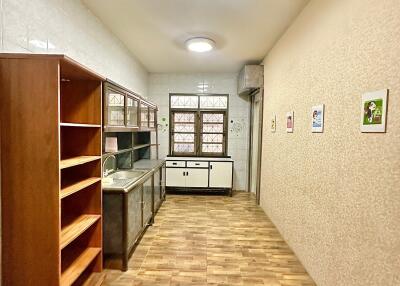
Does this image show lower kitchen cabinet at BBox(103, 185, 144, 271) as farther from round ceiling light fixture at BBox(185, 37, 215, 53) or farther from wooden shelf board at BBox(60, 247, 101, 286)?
round ceiling light fixture at BBox(185, 37, 215, 53)

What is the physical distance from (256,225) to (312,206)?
1497mm

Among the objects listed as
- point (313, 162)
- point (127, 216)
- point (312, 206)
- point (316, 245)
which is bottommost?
point (316, 245)

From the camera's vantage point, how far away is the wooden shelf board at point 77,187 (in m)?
1.70

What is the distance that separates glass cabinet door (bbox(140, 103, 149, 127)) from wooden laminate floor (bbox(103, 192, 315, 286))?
1501 mm

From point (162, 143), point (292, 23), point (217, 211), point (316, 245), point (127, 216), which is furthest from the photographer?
point (162, 143)

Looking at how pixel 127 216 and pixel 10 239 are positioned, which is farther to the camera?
pixel 127 216

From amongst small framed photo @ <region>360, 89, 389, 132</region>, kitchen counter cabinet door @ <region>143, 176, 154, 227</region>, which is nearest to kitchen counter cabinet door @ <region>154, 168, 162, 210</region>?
kitchen counter cabinet door @ <region>143, 176, 154, 227</region>

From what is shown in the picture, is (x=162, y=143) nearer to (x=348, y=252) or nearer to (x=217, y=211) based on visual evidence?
(x=217, y=211)

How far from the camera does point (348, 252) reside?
1.73 m

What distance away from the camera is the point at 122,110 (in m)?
2.92

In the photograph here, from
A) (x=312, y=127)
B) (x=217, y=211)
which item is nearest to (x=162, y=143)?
(x=217, y=211)

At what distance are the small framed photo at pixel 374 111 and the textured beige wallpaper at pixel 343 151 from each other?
0.04m

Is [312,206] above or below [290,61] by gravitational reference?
below

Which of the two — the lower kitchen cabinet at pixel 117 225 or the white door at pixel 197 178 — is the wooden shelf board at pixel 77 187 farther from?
the white door at pixel 197 178
